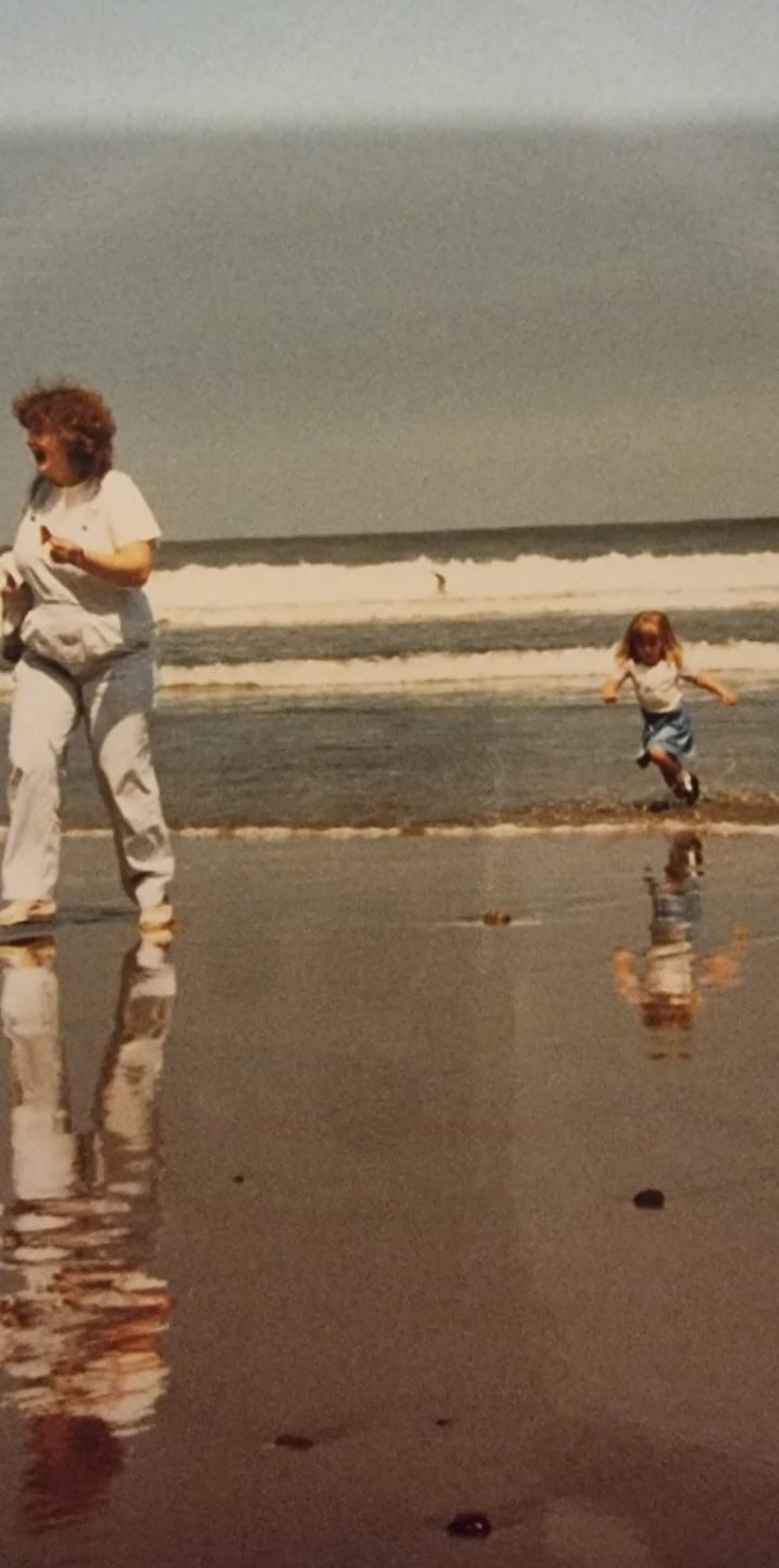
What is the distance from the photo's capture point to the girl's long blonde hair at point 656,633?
1445 cm

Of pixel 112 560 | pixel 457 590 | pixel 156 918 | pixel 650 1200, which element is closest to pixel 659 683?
pixel 156 918

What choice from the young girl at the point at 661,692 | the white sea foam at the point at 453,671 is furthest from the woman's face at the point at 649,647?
the white sea foam at the point at 453,671

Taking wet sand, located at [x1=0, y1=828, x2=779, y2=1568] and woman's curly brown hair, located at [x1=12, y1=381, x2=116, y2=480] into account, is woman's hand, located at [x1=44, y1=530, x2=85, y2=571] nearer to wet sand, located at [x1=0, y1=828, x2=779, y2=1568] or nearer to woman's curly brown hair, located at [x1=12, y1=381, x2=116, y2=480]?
woman's curly brown hair, located at [x1=12, y1=381, x2=116, y2=480]

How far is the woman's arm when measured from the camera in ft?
27.3

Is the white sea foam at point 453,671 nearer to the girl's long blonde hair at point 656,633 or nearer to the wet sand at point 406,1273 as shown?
the girl's long blonde hair at point 656,633

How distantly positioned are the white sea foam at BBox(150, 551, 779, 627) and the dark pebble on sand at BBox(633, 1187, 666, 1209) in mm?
38600

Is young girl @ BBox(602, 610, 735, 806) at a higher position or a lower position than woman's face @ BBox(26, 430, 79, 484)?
lower

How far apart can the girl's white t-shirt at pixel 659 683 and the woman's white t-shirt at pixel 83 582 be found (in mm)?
5653

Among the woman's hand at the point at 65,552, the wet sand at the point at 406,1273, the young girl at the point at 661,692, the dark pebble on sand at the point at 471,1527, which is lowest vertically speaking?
the dark pebble on sand at the point at 471,1527

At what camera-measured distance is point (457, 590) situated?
168 ft

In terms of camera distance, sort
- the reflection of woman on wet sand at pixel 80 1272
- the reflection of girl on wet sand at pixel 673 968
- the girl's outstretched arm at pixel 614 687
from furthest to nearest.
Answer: the girl's outstretched arm at pixel 614 687 → the reflection of girl on wet sand at pixel 673 968 → the reflection of woman on wet sand at pixel 80 1272

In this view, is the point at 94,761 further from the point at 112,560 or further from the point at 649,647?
A: the point at 649,647

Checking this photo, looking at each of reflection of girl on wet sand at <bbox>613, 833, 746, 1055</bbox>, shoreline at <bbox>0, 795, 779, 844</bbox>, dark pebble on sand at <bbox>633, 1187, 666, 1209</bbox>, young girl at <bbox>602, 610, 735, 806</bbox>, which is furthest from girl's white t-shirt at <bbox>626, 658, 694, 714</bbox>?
dark pebble on sand at <bbox>633, 1187, 666, 1209</bbox>

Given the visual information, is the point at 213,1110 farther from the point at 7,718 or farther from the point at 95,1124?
the point at 7,718
